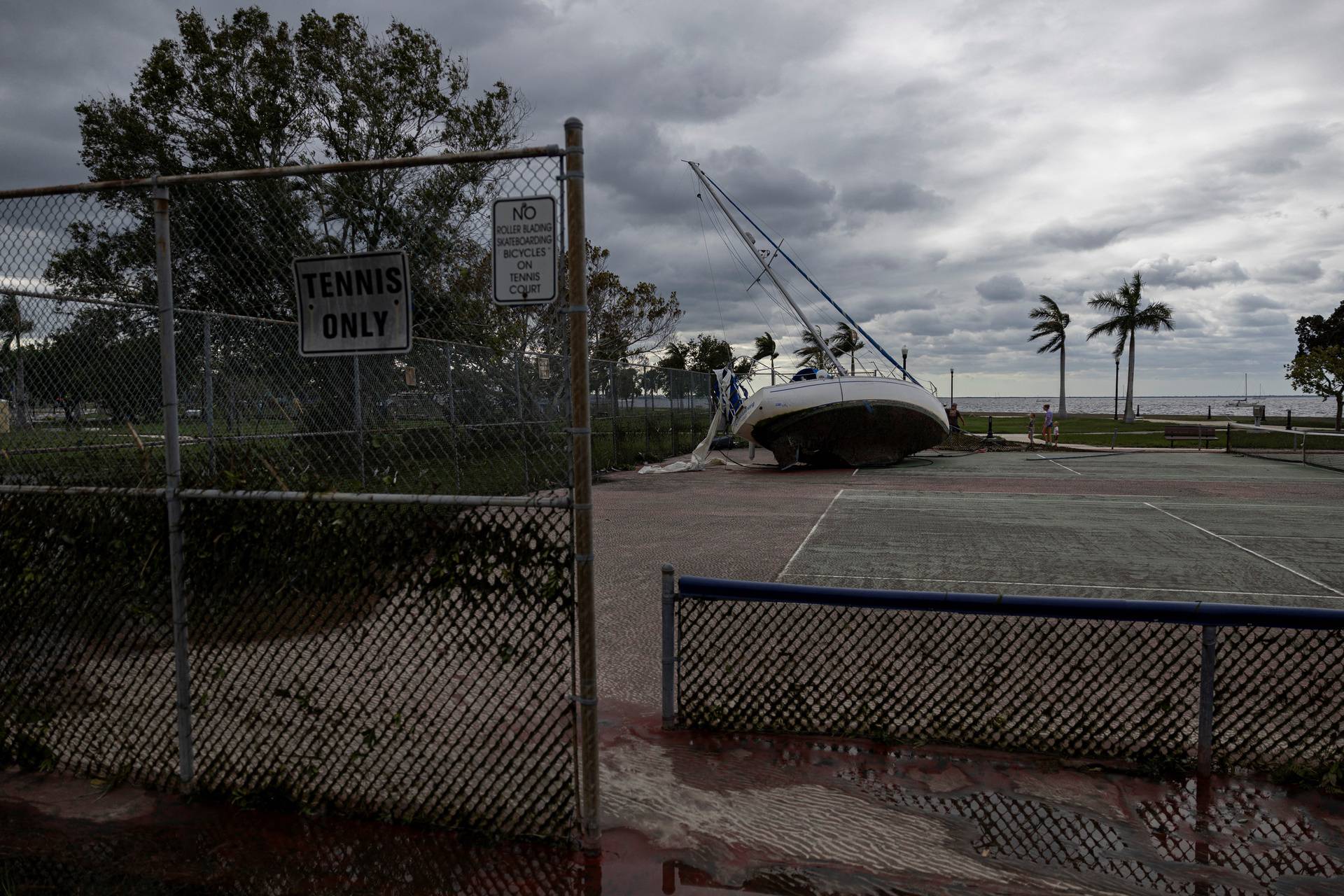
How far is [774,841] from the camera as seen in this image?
3820mm

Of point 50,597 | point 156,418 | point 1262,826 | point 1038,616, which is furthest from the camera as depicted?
point 156,418

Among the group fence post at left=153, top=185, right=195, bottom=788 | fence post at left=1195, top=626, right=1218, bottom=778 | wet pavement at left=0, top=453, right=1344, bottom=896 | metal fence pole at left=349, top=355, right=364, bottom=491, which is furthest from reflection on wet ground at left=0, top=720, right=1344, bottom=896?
metal fence pole at left=349, top=355, right=364, bottom=491

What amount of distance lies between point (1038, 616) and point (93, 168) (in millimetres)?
25485

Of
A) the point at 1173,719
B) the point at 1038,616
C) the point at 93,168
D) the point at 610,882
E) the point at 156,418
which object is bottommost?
the point at 610,882

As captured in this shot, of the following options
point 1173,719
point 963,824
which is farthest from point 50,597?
point 1173,719

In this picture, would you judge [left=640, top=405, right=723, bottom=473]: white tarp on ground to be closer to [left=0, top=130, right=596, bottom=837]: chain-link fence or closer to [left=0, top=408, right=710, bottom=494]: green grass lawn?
[left=0, top=408, right=710, bottom=494]: green grass lawn

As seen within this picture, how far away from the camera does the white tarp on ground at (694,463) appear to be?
2220 cm

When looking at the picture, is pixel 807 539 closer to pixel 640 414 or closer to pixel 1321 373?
pixel 640 414

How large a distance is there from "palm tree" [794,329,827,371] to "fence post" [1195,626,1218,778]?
22019mm

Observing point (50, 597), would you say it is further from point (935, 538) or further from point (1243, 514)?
point (1243, 514)

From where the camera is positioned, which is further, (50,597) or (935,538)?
(935,538)

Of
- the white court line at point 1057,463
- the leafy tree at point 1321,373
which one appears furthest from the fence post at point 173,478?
the leafy tree at point 1321,373

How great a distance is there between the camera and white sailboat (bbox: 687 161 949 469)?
74.6 ft

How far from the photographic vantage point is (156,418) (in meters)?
7.61
